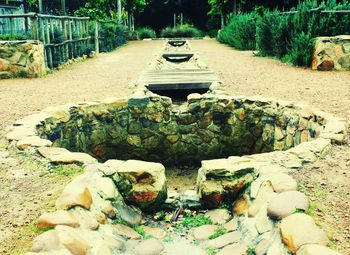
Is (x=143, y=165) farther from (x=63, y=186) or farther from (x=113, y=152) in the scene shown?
(x=113, y=152)

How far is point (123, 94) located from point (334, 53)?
196 inches

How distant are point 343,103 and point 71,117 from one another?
362 cm

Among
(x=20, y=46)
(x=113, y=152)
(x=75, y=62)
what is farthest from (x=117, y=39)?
(x=113, y=152)

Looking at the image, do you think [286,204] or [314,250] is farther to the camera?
[286,204]

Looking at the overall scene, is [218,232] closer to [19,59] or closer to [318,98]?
[318,98]

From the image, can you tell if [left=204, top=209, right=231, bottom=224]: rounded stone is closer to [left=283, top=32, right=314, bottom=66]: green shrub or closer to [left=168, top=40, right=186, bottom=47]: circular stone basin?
[left=283, top=32, right=314, bottom=66]: green shrub

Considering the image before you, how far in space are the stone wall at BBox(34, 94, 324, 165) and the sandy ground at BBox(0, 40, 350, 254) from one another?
1.95ft

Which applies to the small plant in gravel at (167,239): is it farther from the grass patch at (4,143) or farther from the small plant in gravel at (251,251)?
the grass patch at (4,143)

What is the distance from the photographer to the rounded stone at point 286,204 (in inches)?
103

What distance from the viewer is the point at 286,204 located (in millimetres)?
2680

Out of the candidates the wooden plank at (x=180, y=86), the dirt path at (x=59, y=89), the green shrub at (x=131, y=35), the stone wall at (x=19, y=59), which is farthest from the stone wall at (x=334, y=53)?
the green shrub at (x=131, y=35)

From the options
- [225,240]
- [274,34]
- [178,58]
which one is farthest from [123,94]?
[178,58]

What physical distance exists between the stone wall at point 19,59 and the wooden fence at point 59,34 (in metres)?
0.74

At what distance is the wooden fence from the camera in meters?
9.62
